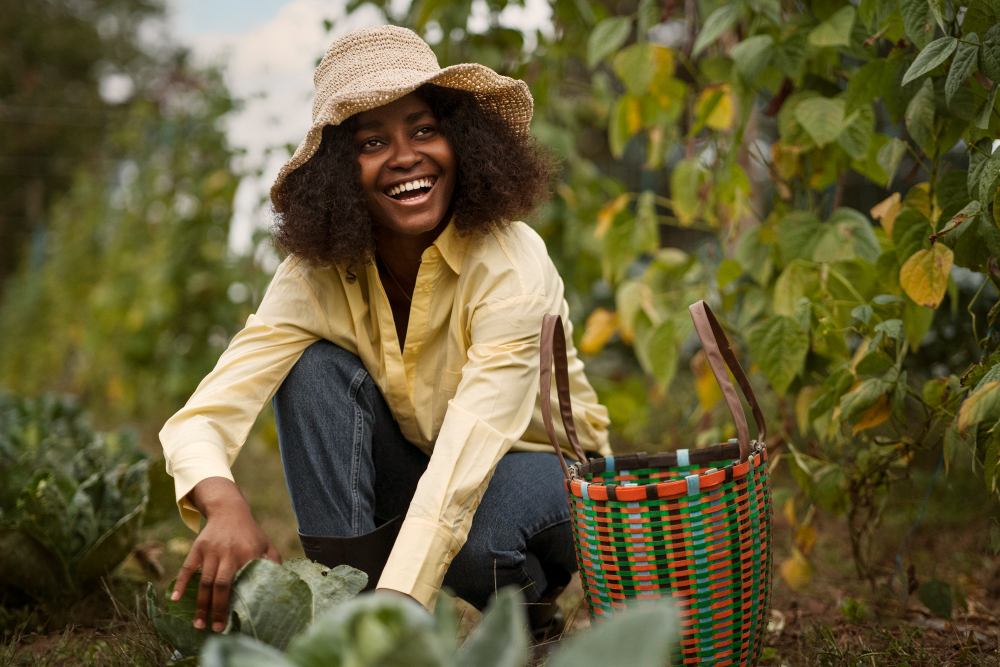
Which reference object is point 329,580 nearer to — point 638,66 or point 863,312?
point 863,312

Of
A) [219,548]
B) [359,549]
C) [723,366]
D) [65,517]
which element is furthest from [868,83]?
[65,517]

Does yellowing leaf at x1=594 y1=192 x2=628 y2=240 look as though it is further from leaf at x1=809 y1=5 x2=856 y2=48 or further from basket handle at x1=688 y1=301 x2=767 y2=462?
basket handle at x1=688 y1=301 x2=767 y2=462

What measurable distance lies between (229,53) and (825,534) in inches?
118

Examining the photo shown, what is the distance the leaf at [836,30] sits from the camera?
4.75 ft

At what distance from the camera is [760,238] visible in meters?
1.80

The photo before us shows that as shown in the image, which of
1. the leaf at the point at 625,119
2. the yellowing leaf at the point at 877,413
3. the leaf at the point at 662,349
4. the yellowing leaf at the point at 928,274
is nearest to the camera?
the yellowing leaf at the point at 928,274

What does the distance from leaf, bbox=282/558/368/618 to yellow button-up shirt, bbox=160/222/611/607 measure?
5 centimetres

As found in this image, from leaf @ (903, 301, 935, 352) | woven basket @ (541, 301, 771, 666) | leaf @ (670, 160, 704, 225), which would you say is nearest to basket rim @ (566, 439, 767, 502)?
woven basket @ (541, 301, 771, 666)

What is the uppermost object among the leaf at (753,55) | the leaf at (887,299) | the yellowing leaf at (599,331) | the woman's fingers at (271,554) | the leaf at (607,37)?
the leaf at (607,37)

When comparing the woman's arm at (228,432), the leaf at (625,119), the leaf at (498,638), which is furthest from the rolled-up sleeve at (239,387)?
the leaf at (625,119)

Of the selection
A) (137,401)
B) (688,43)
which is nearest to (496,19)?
(688,43)

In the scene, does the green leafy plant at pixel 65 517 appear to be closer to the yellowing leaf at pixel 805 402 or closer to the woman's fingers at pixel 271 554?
the woman's fingers at pixel 271 554

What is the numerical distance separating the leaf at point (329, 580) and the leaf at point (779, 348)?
0.81 meters

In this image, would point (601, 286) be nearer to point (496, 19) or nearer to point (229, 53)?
point (496, 19)
